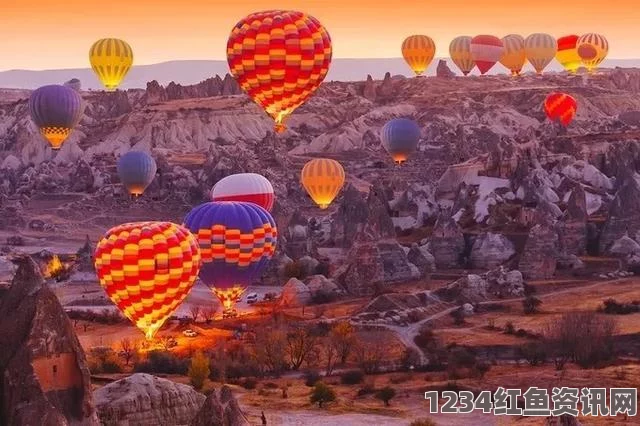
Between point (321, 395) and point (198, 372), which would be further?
point (198, 372)

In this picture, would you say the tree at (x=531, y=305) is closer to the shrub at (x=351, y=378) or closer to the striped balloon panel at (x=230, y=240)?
the striped balloon panel at (x=230, y=240)

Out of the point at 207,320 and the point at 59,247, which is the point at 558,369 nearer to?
the point at 207,320

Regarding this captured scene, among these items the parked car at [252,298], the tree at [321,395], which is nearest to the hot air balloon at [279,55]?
the parked car at [252,298]

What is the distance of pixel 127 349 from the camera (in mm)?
35406

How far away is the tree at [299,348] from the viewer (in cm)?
3381

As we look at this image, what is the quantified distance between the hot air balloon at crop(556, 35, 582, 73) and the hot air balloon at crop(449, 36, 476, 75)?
40.3 ft

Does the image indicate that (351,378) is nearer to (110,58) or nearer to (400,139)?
(400,139)

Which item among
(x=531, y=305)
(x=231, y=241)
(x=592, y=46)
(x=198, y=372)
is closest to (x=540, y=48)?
(x=592, y=46)

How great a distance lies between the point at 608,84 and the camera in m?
127

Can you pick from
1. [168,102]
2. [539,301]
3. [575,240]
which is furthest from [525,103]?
[539,301]

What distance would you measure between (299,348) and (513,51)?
91.2 metres

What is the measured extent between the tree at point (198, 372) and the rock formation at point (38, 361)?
40.7 feet

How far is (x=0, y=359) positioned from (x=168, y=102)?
105m

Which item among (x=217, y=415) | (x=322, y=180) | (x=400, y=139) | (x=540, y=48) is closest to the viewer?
(x=217, y=415)
